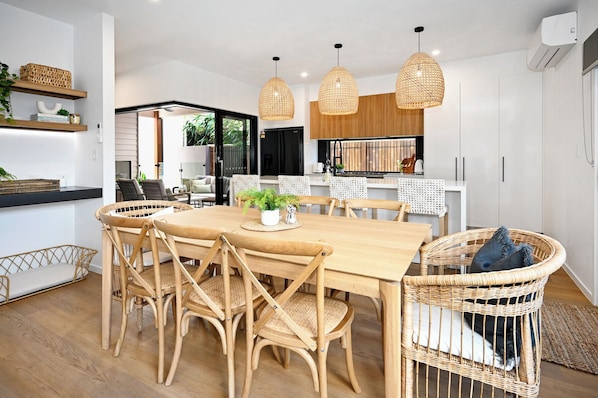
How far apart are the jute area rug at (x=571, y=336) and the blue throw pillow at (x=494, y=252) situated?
1035 mm

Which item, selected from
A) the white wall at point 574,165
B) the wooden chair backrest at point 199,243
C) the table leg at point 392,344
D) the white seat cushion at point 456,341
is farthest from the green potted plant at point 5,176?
the white wall at point 574,165

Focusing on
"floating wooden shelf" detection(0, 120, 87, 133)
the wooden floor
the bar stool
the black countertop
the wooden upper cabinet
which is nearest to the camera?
the wooden floor

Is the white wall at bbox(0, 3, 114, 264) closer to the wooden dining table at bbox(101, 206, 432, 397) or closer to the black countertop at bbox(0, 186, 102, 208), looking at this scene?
the black countertop at bbox(0, 186, 102, 208)

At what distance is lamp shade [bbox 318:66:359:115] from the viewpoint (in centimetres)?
366

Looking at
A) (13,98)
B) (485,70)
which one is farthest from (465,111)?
(13,98)

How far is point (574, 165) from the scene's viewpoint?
11.0 feet

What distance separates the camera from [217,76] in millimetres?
5871

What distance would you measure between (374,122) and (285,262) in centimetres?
507

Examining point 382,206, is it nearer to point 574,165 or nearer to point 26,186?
point 574,165

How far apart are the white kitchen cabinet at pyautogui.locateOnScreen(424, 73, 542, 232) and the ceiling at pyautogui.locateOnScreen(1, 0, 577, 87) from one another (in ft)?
1.78

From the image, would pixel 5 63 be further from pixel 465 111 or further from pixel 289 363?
pixel 465 111

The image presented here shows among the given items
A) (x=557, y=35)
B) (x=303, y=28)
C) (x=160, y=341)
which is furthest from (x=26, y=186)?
(x=557, y=35)

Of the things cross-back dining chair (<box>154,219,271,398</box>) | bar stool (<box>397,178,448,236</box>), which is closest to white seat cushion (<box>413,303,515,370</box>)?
cross-back dining chair (<box>154,219,271,398</box>)

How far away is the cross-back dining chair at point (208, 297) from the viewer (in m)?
1.52
